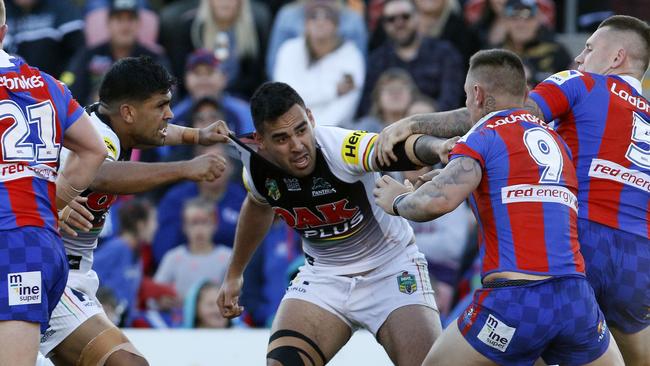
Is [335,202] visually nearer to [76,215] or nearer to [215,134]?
[215,134]

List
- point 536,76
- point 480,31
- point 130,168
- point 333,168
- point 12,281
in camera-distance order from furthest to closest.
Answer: point 480,31
point 536,76
point 333,168
point 130,168
point 12,281

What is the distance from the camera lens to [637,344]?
6.89 meters

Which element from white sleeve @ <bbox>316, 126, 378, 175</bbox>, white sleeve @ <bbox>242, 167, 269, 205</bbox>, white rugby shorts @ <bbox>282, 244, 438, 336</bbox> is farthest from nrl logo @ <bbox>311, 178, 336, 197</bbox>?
white rugby shorts @ <bbox>282, 244, 438, 336</bbox>

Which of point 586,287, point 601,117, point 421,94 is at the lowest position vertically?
point 421,94

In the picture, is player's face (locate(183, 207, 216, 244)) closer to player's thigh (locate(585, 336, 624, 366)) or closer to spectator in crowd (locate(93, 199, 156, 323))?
spectator in crowd (locate(93, 199, 156, 323))

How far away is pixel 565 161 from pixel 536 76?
560 centimetres

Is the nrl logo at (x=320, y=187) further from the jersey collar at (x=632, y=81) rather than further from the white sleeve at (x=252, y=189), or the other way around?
the jersey collar at (x=632, y=81)

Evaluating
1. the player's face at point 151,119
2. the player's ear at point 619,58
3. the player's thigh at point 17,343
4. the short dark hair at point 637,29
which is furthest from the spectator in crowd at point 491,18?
the player's thigh at point 17,343

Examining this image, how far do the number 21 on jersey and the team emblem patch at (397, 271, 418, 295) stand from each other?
7.73ft

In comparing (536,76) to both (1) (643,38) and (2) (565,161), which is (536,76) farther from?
(2) (565,161)

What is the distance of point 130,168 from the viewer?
665cm

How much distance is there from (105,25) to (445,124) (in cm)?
687

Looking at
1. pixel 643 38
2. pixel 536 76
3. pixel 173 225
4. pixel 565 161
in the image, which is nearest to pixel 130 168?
pixel 565 161

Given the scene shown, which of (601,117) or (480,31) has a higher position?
(601,117)
